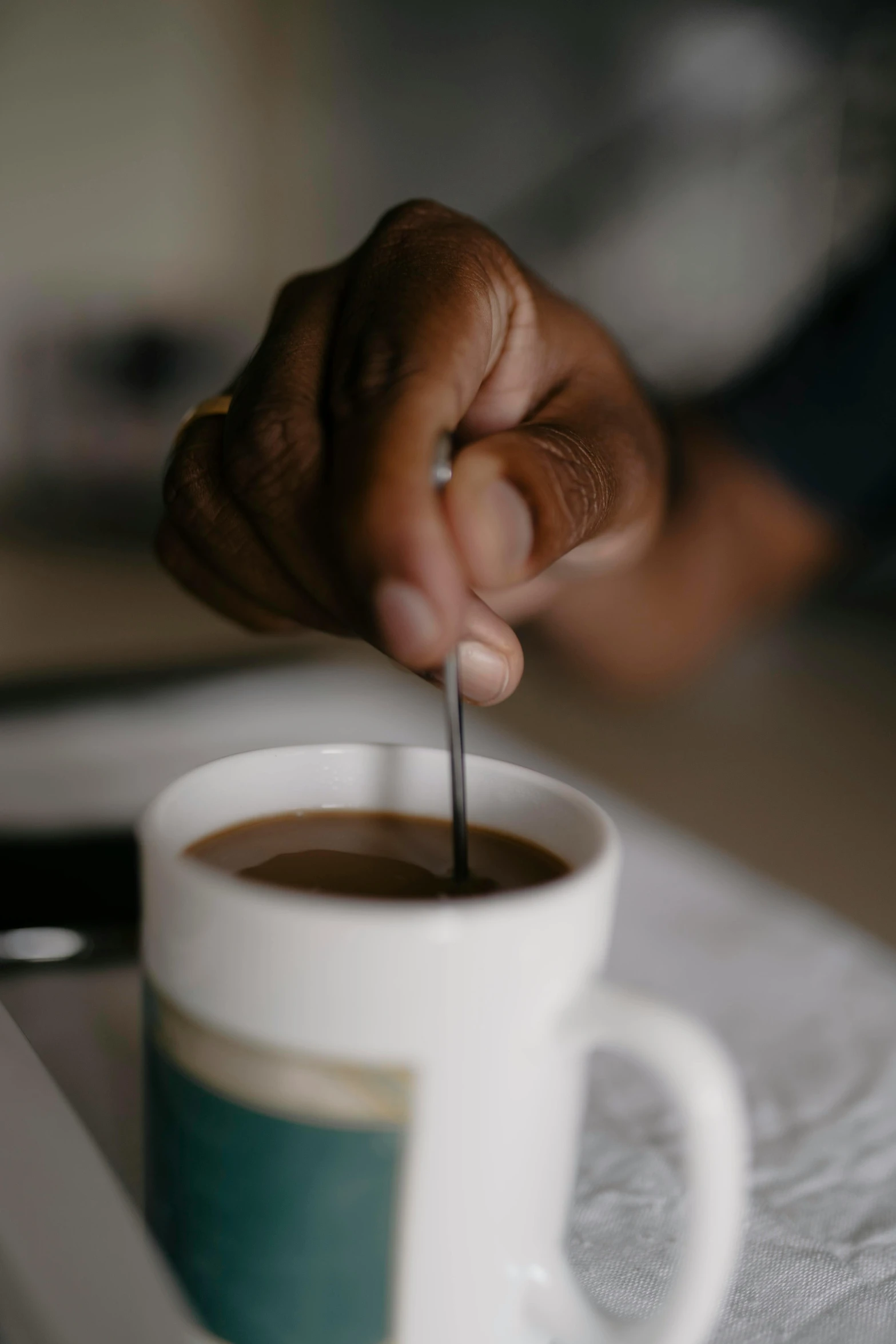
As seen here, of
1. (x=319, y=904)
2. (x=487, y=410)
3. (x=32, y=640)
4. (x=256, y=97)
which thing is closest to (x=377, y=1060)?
(x=319, y=904)

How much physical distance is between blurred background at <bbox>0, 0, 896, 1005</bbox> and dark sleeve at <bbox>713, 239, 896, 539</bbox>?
0.18m

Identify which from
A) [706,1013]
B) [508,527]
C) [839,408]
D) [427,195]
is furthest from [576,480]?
[427,195]

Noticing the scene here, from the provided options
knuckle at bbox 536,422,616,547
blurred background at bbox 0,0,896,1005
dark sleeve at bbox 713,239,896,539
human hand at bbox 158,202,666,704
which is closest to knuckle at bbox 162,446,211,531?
human hand at bbox 158,202,666,704

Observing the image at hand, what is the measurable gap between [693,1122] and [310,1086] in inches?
2.2

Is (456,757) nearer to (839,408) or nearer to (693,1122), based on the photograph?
(693,1122)

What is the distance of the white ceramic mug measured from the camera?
14 cm

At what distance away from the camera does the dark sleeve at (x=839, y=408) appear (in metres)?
0.62

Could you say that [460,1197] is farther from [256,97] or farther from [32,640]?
[256,97]

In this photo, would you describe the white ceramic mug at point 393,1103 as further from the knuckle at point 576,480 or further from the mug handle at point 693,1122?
the knuckle at point 576,480

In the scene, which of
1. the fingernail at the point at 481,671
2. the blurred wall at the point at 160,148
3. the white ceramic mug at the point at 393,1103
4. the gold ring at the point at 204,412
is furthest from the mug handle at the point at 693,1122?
the blurred wall at the point at 160,148

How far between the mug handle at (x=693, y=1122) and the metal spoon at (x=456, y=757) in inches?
1.8

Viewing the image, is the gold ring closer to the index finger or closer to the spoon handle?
the index finger

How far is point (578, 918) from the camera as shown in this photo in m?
0.16

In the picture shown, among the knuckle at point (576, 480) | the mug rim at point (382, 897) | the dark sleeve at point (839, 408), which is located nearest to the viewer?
the mug rim at point (382, 897)
